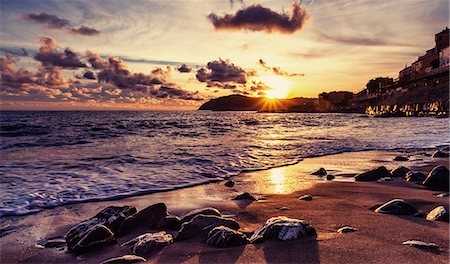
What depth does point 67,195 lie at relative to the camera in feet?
20.5

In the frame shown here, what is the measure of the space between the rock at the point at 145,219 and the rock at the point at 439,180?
513 centimetres

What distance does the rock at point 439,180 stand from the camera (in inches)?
225

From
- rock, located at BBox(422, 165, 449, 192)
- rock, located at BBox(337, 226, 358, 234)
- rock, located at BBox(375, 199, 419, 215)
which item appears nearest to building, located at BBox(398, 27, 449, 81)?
rock, located at BBox(422, 165, 449, 192)

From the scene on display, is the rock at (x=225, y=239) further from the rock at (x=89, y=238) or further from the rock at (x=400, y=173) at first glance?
the rock at (x=400, y=173)

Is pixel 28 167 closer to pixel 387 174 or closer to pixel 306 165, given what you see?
pixel 306 165

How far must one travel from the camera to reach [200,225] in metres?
3.88

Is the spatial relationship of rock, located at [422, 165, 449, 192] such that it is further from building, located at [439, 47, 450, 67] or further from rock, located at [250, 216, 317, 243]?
building, located at [439, 47, 450, 67]

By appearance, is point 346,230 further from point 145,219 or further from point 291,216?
point 145,219

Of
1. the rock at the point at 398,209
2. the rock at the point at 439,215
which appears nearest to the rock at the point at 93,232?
the rock at the point at 398,209

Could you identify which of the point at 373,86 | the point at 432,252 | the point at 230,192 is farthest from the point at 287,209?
the point at 373,86

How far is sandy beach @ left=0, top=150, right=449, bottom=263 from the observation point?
2965mm

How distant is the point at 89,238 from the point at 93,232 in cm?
10

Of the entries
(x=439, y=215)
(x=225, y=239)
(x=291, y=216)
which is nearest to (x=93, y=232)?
(x=225, y=239)

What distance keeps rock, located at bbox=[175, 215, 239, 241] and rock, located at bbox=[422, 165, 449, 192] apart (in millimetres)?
4304
